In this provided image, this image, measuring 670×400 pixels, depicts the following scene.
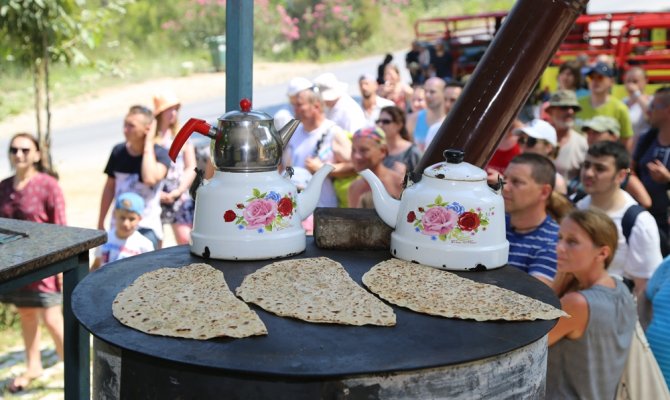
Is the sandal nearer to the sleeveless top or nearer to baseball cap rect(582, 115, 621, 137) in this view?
the sleeveless top

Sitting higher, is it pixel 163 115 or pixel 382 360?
pixel 163 115

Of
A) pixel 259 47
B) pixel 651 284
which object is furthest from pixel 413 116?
pixel 259 47

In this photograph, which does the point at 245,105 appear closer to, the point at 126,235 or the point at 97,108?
the point at 126,235

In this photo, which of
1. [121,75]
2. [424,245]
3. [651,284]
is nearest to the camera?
[424,245]

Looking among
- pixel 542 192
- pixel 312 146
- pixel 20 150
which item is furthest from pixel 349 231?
pixel 20 150

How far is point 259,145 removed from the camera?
231cm

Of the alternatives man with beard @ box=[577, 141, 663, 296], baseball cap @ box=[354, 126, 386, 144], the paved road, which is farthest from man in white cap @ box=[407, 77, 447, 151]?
the paved road

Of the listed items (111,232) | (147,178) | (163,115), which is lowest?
(111,232)

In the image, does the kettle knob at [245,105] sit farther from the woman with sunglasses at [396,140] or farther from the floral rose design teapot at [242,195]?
the woman with sunglasses at [396,140]

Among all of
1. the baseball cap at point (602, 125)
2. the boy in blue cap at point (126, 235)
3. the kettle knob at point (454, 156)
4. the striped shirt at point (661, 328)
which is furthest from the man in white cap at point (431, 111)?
the kettle knob at point (454, 156)

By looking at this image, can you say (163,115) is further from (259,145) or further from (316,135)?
(259,145)

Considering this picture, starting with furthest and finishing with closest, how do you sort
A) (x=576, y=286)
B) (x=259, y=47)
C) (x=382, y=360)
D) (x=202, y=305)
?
(x=259, y=47)
(x=576, y=286)
(x=202, y=305)
(x=382, y=360)

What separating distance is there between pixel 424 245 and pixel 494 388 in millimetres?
596

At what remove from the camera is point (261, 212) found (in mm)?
2289
